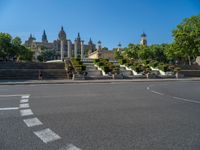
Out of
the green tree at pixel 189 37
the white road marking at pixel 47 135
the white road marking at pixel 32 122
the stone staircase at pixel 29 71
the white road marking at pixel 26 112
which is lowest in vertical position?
the white road marking at pixel 47 135

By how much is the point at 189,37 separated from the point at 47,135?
54.9 m

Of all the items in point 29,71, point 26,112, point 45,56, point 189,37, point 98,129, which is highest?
point 45,56

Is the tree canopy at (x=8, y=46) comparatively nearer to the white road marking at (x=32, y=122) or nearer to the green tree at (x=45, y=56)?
the green tree at (x=45, y=56)

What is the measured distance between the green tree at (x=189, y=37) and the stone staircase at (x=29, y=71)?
96.4 feet

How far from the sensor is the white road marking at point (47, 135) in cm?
505

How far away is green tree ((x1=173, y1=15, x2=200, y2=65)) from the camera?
54709mm

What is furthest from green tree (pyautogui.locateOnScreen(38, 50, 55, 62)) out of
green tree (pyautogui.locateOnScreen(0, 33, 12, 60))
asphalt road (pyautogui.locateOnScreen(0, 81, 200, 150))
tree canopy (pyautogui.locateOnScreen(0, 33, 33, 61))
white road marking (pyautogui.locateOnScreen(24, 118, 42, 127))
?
white road marking (pyautogui.locateOnScreen(24, 118, 42, 127))

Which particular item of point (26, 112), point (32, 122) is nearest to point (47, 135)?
point (32, 122)

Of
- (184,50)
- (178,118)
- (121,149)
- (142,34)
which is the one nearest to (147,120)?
(178,118)

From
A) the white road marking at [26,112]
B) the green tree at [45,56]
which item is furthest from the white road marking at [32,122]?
the green tree at [45,56]

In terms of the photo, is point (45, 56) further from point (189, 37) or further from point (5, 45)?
point (189, 37)

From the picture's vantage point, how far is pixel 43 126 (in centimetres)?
611

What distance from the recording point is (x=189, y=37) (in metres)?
55.1

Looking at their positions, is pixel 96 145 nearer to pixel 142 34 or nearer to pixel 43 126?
pixel 43 126
